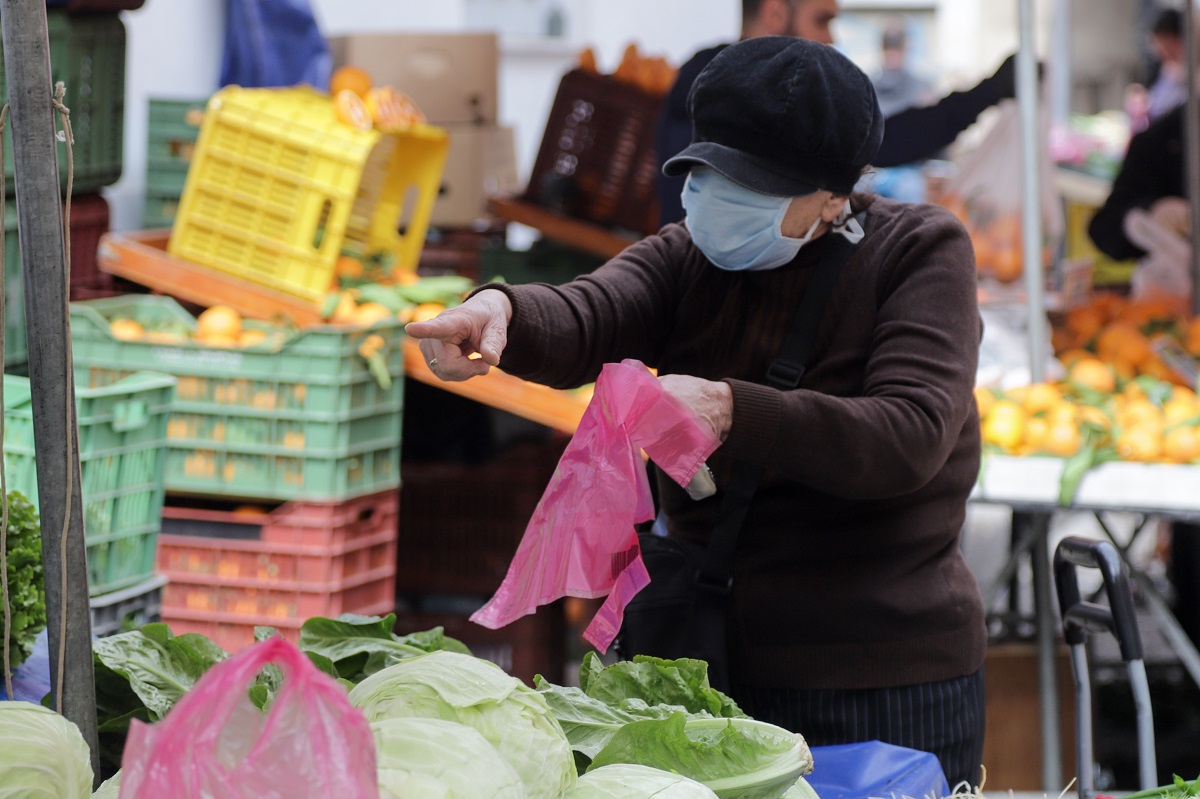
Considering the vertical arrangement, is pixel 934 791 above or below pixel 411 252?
below

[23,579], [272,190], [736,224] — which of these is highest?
[736,224]

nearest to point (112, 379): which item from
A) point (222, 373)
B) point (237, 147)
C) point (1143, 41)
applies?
point (222, 373)

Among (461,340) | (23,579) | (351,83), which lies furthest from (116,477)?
(351,83)

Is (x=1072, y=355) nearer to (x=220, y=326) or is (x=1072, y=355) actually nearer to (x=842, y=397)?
(x=220, y=326)

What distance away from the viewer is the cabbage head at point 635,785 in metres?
1.30

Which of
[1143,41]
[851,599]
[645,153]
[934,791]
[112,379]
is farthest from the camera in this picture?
[1143,41]

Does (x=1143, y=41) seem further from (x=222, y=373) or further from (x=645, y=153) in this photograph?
(x=222, y=373)

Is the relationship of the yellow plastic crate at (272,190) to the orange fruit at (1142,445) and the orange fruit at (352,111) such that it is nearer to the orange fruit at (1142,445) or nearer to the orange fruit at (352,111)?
the orange fruit at (352,111)

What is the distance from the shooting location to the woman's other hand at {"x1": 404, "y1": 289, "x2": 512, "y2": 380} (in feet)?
5.67

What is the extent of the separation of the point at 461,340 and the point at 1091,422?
2484 millimetres

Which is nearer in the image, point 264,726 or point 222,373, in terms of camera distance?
point 264,726

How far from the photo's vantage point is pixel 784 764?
4.74 ft

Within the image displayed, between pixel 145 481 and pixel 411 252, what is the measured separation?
2547mm

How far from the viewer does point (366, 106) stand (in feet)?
14.8
